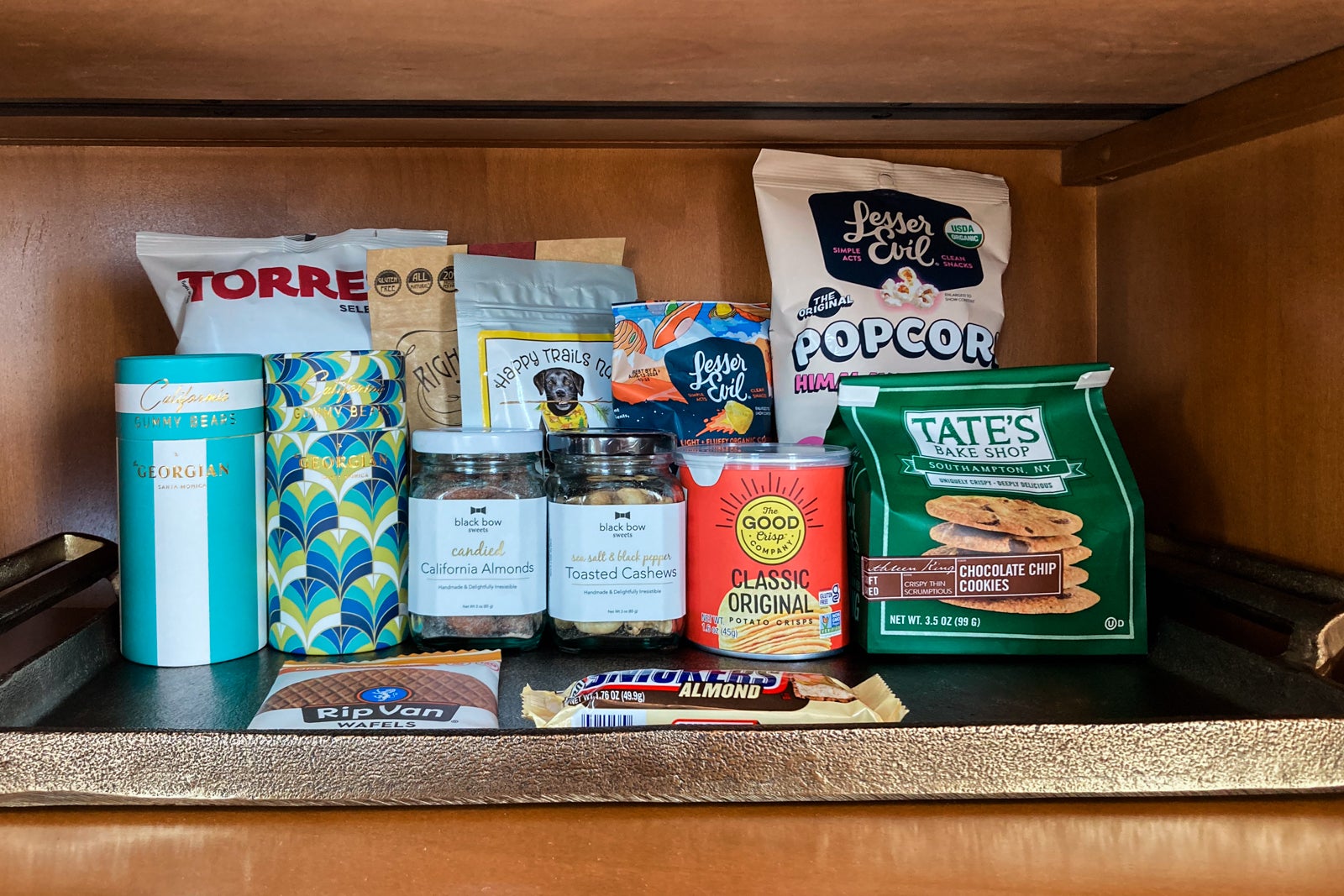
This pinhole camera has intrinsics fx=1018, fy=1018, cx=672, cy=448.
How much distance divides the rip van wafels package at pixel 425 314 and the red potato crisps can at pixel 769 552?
0.29 meters

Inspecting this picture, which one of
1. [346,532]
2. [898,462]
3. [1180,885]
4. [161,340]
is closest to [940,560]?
[898,462]

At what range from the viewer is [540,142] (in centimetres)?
98

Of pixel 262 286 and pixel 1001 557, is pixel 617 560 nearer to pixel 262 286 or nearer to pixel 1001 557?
pixel 1001 557

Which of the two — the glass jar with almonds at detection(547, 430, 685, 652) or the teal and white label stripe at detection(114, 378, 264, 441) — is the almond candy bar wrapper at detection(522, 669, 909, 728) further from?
the teal and white label stripe at detection(114, 378, 264, 441)

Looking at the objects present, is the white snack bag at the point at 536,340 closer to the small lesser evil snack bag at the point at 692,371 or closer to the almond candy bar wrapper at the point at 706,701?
the small lesser evil snack bag at the point at 692,371

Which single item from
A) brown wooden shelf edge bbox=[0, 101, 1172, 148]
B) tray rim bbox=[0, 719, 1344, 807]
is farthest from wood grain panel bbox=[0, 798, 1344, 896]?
brown wooden shelf edge bbox=[0, 101, 1172, 148]

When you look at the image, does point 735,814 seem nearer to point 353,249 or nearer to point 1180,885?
point 1180,885

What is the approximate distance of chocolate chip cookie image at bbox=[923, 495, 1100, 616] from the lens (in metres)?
0.76

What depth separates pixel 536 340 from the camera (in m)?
A: 0.92

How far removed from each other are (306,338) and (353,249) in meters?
0.09

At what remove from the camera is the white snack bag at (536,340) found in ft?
2.97

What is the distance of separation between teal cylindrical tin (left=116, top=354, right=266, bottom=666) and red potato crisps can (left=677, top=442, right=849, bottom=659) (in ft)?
1.14

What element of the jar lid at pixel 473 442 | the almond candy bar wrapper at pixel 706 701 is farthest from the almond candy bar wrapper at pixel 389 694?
the jar lid at pixel 473 442

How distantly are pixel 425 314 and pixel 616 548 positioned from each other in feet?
1.04
